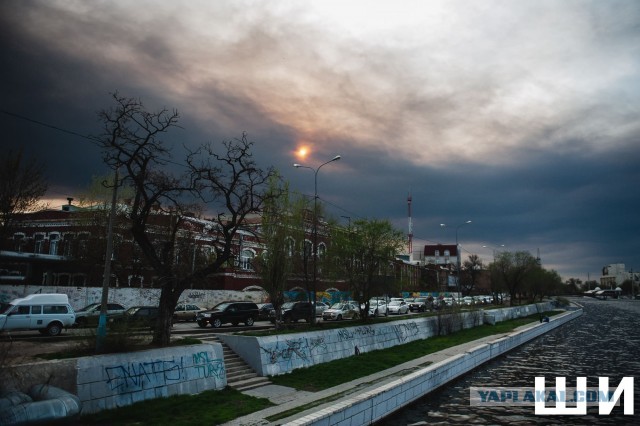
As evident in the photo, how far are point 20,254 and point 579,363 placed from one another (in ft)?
144

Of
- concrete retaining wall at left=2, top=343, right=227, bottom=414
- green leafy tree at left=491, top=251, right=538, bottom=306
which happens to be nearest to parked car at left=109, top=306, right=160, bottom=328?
concrete retaining wall at left=2, top=343, right=227, bottom=414

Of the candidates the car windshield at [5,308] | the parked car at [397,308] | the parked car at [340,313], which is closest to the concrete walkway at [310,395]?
the car windshield at [5,308]

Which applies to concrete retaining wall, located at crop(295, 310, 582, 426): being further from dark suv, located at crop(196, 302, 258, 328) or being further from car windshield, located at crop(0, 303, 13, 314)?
car windshield, located at crop(0, 303, 13, 314)

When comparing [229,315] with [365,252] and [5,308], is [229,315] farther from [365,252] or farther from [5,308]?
[5,308]

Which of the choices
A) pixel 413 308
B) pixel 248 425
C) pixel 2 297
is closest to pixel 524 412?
pixel 248 425

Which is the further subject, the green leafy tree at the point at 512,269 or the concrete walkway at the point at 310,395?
the green leafy tree at the point at 512,269

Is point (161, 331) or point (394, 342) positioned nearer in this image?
point (161, 331)

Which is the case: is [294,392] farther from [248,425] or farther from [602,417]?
[602,417]

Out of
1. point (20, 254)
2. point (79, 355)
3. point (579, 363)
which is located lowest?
point (579, 363)

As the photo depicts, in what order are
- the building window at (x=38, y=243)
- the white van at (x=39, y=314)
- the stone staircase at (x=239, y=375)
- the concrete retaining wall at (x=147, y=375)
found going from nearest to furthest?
the concrete retaining wall at (x=147, y=375) → the stone staircase at (x=239, y=375) → the white van at (x=39, y=314) → the building window at (x=38, y=243)

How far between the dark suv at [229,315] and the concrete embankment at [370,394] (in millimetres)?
15196

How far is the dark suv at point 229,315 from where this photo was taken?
31891 mm

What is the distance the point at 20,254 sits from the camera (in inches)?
1507

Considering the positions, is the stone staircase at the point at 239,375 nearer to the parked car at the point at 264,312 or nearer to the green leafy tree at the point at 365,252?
the green leafy tree at the point at 365,252
